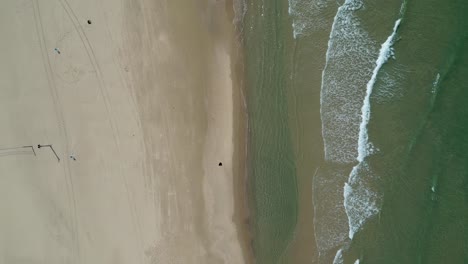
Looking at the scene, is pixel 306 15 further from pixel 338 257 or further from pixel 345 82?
pixel 338 257

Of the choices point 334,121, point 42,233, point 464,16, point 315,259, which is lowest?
point 315,259

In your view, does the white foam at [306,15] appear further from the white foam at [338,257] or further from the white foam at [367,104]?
the white foam at [338,257]

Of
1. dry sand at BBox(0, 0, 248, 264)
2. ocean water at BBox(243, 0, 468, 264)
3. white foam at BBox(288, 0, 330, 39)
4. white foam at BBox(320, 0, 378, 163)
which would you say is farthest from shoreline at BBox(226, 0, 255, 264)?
white foam at BBox(320, 0, 378, 163)

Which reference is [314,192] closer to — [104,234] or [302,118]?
[302,118]

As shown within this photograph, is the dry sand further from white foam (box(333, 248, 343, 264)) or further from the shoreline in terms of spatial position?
white foam (box(333, 248, 343, 264))

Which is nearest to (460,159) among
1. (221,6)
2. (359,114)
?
(359,114)
